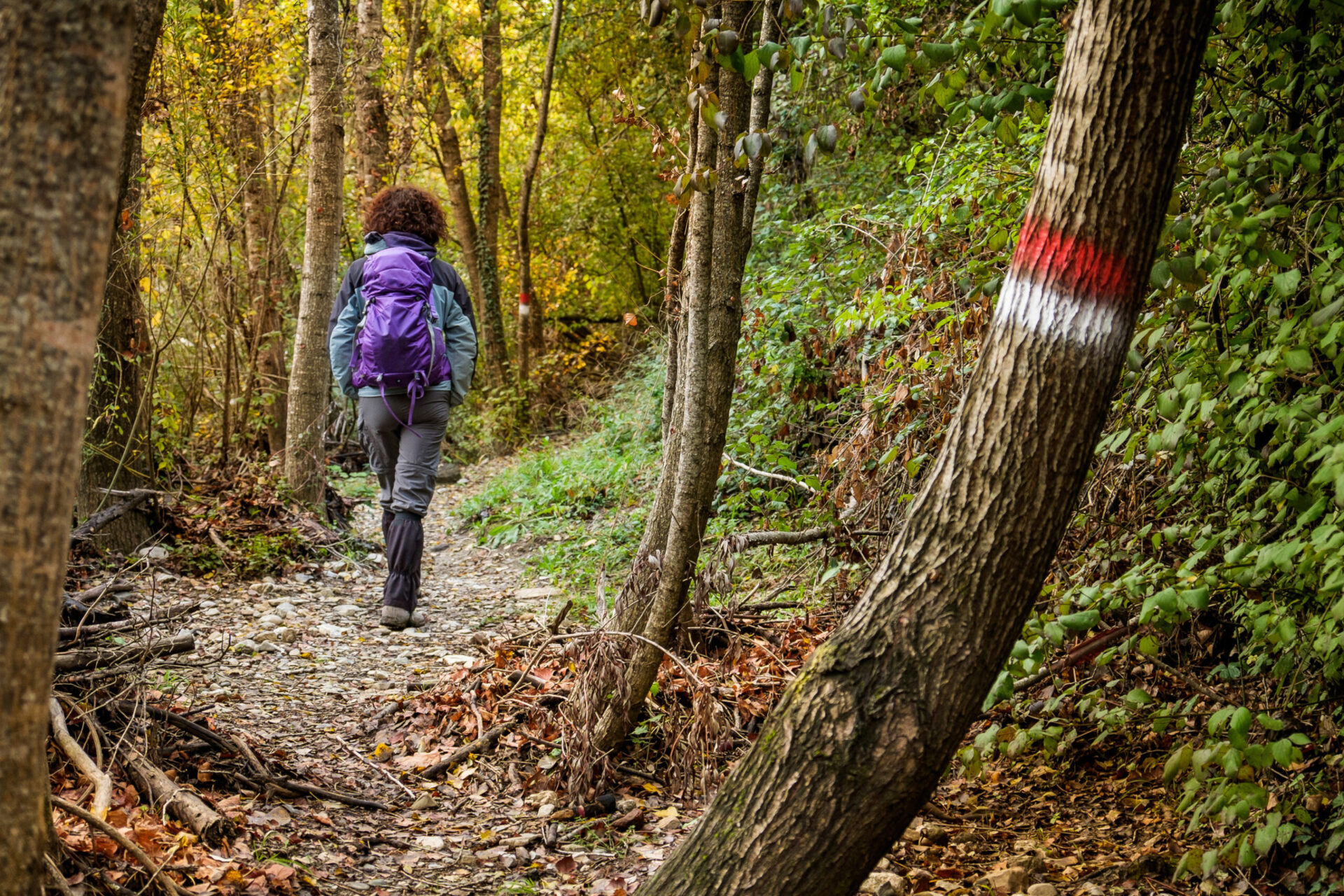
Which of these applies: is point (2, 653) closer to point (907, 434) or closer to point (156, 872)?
point (156, 872)

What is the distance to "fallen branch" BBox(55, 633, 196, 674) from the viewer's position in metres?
3.26

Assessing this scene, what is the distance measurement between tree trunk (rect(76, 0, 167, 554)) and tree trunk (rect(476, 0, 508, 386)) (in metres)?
8.57

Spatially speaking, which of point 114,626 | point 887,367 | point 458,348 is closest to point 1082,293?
point 887,367

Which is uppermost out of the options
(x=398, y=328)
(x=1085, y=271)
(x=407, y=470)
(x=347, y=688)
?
(x=1085, y=271)

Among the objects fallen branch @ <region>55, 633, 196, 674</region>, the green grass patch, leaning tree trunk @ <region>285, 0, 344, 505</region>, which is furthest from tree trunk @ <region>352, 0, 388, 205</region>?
fallen branch @ <region>55, 633, 196, 674</region>

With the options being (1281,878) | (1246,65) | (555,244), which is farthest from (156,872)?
(555,244)

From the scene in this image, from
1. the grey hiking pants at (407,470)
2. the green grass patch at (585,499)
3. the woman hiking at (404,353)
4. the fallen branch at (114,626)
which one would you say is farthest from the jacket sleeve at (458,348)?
the fallen branch at (114,626)

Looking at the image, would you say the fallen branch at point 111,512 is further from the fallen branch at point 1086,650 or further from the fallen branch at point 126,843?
the fallen branch at point 1086,650

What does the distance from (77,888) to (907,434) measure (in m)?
3.66

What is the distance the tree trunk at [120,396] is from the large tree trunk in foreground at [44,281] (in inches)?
199

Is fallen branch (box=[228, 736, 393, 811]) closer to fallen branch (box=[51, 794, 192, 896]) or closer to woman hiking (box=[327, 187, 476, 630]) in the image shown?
fallen branch (box=[51, 794, 192, 896])

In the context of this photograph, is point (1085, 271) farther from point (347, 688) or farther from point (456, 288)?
point (456, 288)

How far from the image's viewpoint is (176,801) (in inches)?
117

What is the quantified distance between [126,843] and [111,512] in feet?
13.8
